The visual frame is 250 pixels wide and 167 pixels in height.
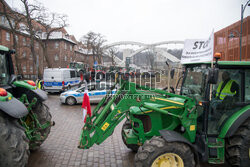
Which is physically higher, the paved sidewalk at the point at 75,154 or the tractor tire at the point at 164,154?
the tractor tire at the point at 164,154

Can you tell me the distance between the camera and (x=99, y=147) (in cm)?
502

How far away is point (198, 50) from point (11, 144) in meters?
3.90

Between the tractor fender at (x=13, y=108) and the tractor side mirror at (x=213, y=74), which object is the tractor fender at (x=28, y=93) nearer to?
the tractor fender at (x=13, y=108)

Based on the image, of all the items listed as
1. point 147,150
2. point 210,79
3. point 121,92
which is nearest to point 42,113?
point 121,92

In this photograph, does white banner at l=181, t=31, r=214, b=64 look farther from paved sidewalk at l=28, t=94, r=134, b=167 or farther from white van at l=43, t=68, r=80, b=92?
white van at l=43, t=68, r=80, b=92

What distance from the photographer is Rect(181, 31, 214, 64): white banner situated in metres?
3.44

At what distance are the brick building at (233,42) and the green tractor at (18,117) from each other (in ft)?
64.1

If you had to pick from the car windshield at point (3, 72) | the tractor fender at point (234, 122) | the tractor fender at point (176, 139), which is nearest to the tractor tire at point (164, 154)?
the tractor fender at point (176, 139)

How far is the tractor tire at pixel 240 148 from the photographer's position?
3.45 meters

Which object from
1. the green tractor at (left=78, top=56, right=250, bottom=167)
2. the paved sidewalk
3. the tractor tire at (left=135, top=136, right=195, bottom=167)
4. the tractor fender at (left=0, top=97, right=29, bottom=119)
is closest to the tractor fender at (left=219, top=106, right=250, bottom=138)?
the green tractor at (left=78, top=56, right=250, bottom=167)

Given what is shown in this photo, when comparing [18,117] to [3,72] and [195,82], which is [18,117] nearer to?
[3,72]

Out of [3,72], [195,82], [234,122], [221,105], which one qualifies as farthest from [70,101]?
[234,122]

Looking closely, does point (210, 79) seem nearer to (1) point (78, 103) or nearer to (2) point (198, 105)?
(2) point (198, 105)

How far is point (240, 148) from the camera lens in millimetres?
3451
